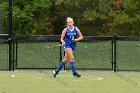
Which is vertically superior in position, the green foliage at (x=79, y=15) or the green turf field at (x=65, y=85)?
the green foliage at (x=79, y=15)

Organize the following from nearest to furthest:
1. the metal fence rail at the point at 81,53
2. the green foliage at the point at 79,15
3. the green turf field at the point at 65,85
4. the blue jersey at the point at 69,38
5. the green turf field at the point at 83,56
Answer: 1. the green turf field at the point at 65,85
2. the blue jersey at the point at 69,38
3. the metal fence rail at the point at 81,53
4. the green turf field at the point at 83,56
5. the green foliage at the point at 79,15

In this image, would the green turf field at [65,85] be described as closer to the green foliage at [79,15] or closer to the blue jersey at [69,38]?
the blue jersey at [69,38]

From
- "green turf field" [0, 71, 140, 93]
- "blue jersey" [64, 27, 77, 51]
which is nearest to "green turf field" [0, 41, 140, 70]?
"blue jersey" [64, 27, 77, 51]

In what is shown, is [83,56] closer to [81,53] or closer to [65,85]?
[81,53]

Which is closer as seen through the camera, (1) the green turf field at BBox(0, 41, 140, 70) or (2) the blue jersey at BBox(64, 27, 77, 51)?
(2) the blue jersey at BBox(64, 27, 77, 51)

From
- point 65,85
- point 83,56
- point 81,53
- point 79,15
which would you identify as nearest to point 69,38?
point 65,85

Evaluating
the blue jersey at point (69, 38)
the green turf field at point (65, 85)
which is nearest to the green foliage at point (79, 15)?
the blue jersey at point (69, 38)

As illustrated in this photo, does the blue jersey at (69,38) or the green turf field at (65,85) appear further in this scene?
the blue jersey at (69,38)

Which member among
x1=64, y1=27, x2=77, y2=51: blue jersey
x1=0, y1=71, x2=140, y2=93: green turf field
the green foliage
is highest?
the green foliage

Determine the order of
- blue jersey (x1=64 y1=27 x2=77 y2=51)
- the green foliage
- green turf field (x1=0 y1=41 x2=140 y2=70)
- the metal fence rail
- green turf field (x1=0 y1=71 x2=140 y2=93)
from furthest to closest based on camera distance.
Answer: the green foliage < green turf field (x1=0 y1=41 x2=140 y2=70) < the metal fence rail < blue jersey (x1=64 y1=27 x2=77 y2=51) < green turf field (x1=0 y1=71 x2=140 y2=93)

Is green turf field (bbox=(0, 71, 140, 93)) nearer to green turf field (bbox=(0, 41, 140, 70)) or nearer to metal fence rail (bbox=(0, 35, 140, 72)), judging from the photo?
metal fence rail (bbox=(0, 35, 140, 72))

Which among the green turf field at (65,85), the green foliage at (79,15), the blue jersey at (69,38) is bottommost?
the green turf field at (65,85)

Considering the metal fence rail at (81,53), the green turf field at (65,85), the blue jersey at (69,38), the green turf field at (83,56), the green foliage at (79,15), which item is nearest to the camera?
the green turf field at (65,85)

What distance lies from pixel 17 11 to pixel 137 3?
13.2 metres
